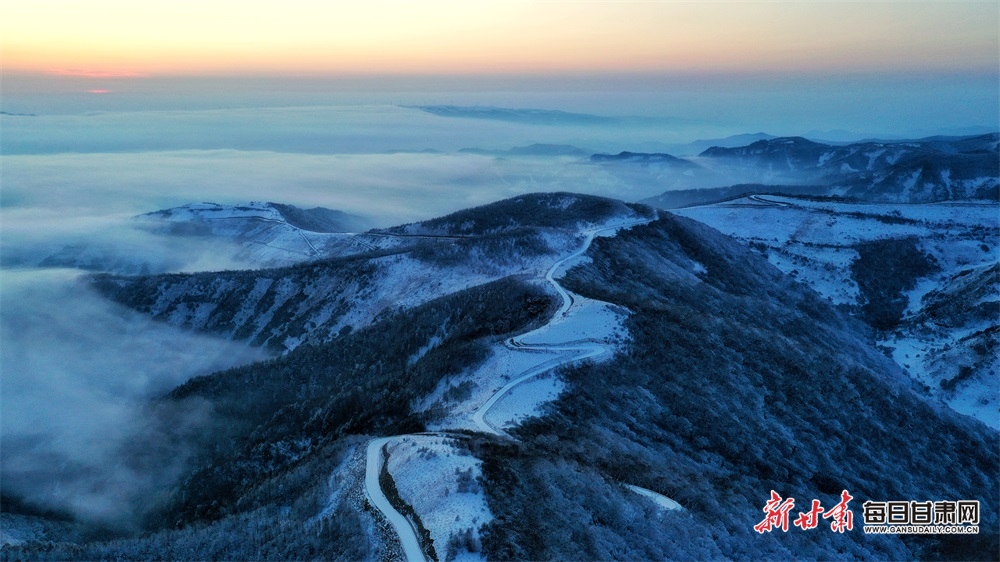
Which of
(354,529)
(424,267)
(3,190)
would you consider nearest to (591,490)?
(354,529)

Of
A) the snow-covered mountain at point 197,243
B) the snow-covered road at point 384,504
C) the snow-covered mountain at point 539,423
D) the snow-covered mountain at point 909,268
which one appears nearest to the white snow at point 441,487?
the snow-covered mountain at point 539,423

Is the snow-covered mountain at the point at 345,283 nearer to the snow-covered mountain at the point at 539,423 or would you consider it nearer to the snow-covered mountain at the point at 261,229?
the snow-covered mountain at the point at 539,423

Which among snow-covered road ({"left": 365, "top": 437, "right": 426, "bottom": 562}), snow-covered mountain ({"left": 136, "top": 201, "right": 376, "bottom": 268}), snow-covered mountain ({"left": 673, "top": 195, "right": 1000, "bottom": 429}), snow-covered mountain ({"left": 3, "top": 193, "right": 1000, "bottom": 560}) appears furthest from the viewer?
snow-covered mountain ({"left": 136, "top": 201, "right": 376, "bottom": 268})

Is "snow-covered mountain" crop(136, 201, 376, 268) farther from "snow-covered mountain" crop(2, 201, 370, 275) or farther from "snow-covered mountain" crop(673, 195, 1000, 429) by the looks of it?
"snow-covered mountain" crop(673, 195, 1000, 429)

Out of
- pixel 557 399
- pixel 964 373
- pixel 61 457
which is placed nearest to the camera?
pixel 557 399

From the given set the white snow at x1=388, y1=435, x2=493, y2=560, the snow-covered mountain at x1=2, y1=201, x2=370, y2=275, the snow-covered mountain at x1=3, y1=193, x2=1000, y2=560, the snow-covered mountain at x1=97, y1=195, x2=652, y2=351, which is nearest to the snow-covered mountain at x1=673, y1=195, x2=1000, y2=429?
the snow-covered mountain at x1=3, y1=193, x2=1000, y2=560

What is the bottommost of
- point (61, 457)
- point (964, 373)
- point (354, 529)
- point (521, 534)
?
point (61, 457)

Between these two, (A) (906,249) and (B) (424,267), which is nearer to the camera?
(B) (424,267)

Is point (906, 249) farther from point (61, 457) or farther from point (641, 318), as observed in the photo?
point (61, 457)
